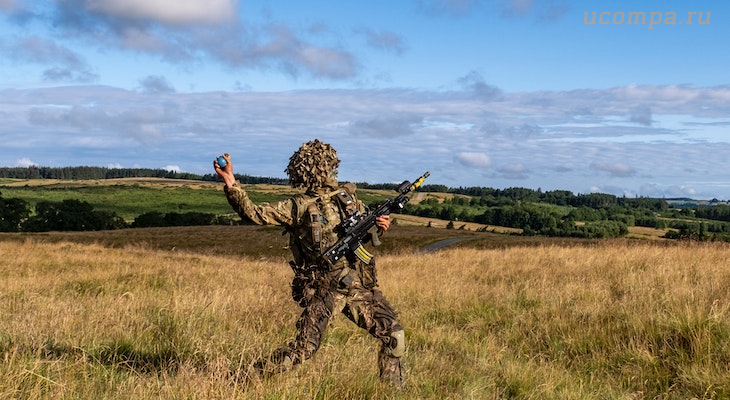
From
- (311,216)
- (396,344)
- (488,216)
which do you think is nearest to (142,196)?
(488,216)

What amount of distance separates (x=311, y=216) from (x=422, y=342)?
3043 millimetres

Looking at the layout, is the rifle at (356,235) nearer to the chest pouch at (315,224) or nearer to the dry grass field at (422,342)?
the chest pouch at (315,224)

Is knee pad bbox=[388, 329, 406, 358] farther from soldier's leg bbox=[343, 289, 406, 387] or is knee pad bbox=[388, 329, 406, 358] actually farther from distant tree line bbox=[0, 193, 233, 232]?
distant tree line bbox=[0, 193, 233, 232]

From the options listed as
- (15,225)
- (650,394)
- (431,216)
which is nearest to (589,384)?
(650,394)

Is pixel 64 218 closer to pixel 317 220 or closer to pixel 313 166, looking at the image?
pixel 313 166

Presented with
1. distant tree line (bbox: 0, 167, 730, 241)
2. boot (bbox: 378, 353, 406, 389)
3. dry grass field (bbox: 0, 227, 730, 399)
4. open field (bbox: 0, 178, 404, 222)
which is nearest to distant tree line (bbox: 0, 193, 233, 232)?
distant tree line (bbox: 0, 167, 730, 241)

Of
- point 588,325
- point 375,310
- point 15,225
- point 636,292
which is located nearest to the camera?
point 375,310

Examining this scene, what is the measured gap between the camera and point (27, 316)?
617 cm

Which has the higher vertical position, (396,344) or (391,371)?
(396,344)

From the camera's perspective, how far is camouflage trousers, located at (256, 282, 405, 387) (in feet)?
14.7

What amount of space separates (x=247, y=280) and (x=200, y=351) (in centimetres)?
754

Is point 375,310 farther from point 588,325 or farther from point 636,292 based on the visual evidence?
point 636,292

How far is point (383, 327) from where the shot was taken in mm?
4730

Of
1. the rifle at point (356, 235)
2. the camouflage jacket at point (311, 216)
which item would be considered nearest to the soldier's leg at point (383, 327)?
the rifle at point (356, 235)
